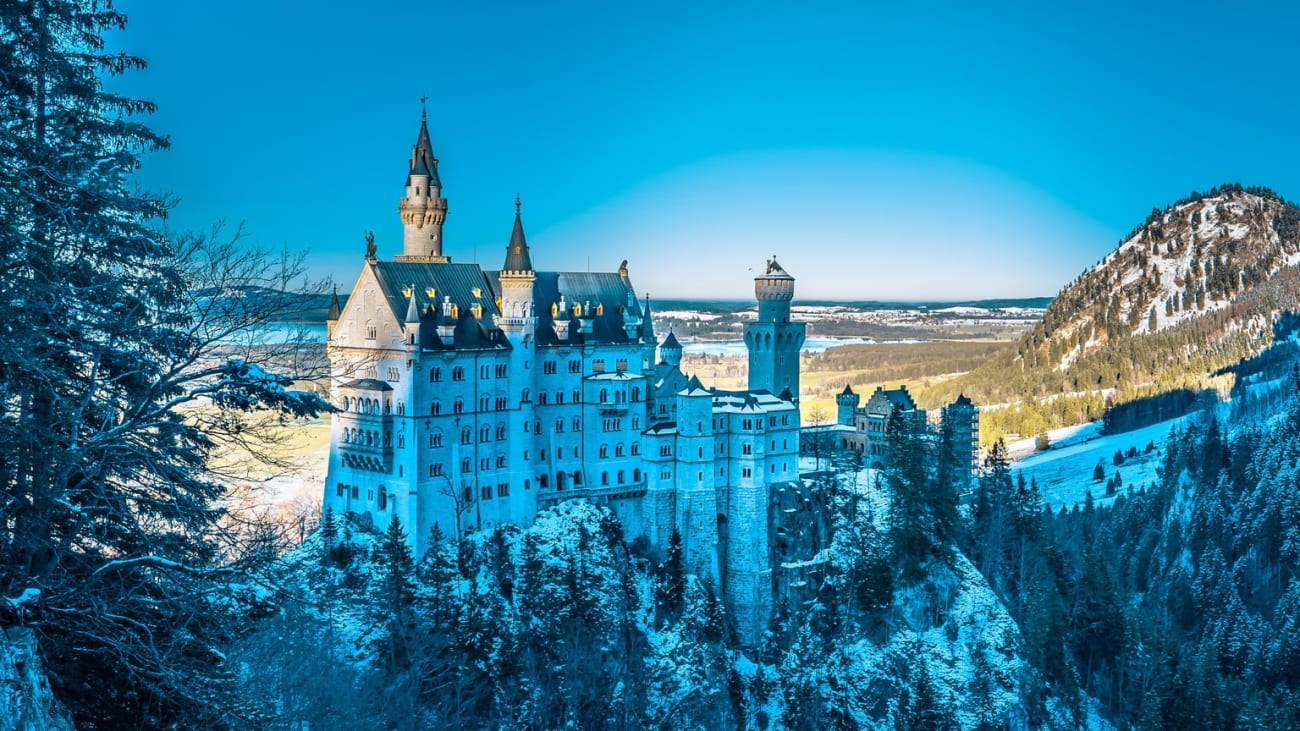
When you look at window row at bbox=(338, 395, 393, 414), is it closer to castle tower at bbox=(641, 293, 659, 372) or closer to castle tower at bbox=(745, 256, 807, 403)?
castle tower at bbox=(641, 293, 659, 372)

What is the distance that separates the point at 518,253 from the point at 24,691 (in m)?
62.7

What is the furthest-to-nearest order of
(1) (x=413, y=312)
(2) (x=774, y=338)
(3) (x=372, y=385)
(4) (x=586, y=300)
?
(2) (x=774, y=338) < (4) (x=586, y=300) < (3) (x=372, y=385) < (1) (x=413, y=312)

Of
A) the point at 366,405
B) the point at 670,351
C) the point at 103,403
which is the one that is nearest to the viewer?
the point at 103,403

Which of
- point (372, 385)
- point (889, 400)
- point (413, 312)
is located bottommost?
point (889, 400)

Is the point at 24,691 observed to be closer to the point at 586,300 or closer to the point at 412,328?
the point at 412,328

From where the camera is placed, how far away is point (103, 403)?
82.7 feet

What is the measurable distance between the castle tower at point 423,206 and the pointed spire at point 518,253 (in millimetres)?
7882

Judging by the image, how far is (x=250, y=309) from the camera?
1010 inches

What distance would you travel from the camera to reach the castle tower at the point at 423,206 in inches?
3467

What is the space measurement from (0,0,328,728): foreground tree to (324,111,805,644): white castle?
164ft

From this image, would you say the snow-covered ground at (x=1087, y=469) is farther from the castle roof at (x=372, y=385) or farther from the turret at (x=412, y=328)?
the turret at (x=412, y=328)

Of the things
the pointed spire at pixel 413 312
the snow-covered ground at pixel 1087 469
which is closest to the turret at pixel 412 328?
the pointed spire at pixel 413 312

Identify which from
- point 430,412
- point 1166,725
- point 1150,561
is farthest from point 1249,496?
point 430,412

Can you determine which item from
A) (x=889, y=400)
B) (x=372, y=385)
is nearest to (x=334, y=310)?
(x=372, y=385)
